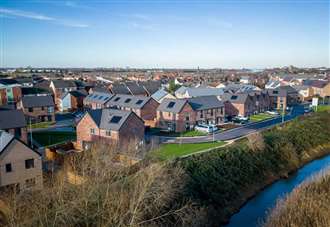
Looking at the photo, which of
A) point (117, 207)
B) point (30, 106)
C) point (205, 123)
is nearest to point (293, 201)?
point (117, 207)

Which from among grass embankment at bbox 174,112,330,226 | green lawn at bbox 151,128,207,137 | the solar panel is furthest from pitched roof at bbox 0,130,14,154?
green lawn at bbox 151,128,207,137

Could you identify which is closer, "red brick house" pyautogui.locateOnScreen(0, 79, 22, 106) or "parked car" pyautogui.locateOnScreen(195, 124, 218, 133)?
"parked car" pyautogui.locateOnScreen(195, 124, 218, 133)

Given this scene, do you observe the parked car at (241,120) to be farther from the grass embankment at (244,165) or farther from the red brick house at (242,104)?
the grass embankment at (244,165)

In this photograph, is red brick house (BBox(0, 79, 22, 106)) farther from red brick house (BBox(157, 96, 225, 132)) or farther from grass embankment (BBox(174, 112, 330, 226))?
grass embankment (BBox(174, 112, 330, 226))

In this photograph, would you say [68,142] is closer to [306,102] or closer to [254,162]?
[254,162]

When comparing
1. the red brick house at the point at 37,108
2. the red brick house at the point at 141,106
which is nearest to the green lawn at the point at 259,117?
the red brick house at the point at 141,106
